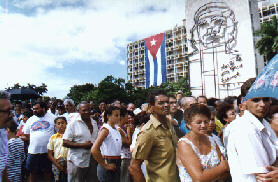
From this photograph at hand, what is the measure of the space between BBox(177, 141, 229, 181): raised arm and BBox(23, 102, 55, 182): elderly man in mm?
3827

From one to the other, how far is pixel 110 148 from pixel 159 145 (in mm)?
1617

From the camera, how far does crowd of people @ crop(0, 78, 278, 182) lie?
1683mm

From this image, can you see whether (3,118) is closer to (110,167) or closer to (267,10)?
(110,167)

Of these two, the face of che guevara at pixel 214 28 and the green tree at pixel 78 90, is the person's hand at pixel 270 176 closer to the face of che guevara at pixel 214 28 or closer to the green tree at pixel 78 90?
the face of che guevara at pixel 214 28

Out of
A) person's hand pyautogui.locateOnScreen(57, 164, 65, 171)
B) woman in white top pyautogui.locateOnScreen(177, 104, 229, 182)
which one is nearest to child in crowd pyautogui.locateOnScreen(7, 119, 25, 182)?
person's hand pyautogui.locateOnScreen(57, 164, 65, 171)

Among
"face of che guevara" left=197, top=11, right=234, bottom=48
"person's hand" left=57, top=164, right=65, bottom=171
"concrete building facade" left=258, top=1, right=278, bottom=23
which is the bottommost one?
"person's hand" left=57, top=164, right=65, bottom=171

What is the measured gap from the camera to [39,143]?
4855 millimetres

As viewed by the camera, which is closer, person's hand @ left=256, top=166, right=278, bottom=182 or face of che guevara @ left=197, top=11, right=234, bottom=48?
person's hand @ left=256, top=166, right=278, bottom=182

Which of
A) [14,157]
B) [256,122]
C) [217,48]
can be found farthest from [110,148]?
[217,48]

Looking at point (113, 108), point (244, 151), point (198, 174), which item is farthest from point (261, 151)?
point (113, 108)

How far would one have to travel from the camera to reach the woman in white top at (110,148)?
3626 mm

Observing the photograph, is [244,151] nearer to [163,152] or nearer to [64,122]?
[163,152]

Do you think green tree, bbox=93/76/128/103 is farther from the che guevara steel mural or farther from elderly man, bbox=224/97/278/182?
elderly man, bbox=224/97/278/182

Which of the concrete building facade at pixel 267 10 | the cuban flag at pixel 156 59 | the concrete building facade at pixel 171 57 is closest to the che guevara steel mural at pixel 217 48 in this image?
the cuban flag at pixel 156 59
